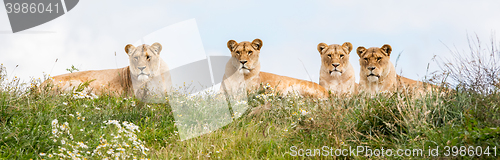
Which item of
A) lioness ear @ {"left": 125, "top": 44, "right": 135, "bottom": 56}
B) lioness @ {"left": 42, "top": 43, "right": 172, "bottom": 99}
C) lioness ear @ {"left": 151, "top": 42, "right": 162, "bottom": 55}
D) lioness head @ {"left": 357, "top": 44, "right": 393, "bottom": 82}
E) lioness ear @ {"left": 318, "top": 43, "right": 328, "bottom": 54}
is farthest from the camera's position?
lioness ear @ {"left": 318, "top": 43, "right": 328, "bottom": 54}

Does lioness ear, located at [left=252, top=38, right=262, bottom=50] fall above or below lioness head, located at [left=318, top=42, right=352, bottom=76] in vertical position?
above

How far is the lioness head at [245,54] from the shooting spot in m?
9.22

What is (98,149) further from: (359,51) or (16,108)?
(359,51)

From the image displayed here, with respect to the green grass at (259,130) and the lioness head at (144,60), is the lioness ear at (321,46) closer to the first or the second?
the green grass at (259,130)

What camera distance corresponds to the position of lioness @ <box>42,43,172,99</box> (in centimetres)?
885

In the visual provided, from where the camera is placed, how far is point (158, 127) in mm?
6492

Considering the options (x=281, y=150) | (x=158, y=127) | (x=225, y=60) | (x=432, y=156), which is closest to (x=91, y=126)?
(x=158, y=127)

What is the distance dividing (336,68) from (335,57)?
0.26 metres

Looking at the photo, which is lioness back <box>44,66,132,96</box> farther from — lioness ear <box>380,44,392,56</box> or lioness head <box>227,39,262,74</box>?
lioness ear <box>380,44,392,56</box>

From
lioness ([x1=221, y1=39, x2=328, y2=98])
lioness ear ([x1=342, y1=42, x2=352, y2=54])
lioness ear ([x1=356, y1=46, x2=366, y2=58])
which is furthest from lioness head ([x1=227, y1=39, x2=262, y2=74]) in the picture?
lioness ear ([x1=356, y1=46, x2=366, y2=58])

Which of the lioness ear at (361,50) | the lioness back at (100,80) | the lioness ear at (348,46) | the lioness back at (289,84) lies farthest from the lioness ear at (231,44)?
the lioness ear at (361,50)

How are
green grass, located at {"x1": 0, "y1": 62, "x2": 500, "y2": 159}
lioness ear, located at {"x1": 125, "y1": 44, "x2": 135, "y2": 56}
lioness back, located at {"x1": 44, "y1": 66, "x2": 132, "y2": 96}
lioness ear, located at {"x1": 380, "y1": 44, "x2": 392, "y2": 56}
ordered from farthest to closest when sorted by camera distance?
1. lioness ear, located at {"x1": 380, "y1": 44, "x2": 392, "y2": 56}
2. lioness back, located at {"x1": 44, "y1": 66, "x2": 132, "y2": 96}
3. lioness ear, located at {"x1": 125, "y1": 44, "x2": 135, "y2": 56}
4. green grass, located at {"x1": 0, "y1": 62, "x2": 500, "y2": 159}

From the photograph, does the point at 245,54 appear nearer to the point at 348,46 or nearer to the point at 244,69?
the point at 244,69

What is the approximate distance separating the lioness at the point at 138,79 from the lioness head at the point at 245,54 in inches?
59.4
